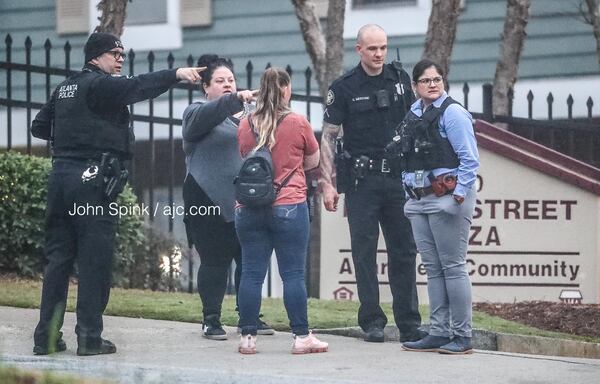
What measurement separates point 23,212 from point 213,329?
3.13 metres

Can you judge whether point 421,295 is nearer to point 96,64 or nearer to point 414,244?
point 414,244

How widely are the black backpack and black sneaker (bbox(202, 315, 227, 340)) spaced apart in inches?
44.6

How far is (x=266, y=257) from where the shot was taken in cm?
884

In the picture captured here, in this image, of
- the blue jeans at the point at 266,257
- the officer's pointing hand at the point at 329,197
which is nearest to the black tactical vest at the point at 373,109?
the officer's pointing hand at the point at 329,197

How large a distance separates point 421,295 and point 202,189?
326cm

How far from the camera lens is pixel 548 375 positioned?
7.98 meters

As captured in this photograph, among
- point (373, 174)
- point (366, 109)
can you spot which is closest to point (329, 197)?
point (373, 174)

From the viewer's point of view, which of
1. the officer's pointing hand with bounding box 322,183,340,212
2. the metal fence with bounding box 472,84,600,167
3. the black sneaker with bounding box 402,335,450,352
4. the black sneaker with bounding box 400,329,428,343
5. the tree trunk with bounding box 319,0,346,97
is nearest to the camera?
the black sneaker with bounding box 402,335,450,352

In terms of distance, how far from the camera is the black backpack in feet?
28.2

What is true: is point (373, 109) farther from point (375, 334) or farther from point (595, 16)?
point (595, 16)

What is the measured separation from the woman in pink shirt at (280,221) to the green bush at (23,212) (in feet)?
12.2

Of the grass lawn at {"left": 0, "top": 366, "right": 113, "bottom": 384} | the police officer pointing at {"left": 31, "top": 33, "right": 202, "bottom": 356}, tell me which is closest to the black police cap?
the police officer pointing at {"left": 31, "top": 33, "right": 202, "bottom": 356}

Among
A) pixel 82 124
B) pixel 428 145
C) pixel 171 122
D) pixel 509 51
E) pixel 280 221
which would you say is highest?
pixel 509 51

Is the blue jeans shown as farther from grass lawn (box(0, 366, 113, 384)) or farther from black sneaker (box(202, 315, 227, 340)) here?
grass lawn (box(0, 366, 113, 384))
